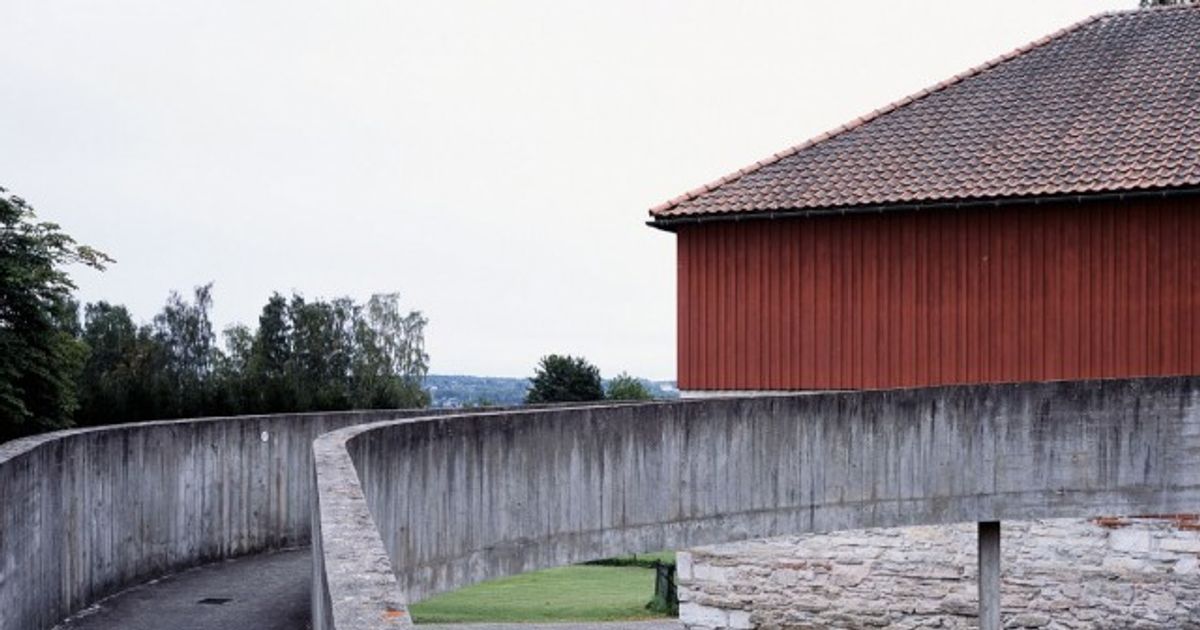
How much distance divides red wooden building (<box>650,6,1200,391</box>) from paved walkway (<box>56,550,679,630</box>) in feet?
29.8

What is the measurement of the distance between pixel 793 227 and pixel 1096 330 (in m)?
4.31

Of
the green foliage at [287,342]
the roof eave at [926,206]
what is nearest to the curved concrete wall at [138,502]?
the roof eave at [926,206]

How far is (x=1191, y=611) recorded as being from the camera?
1870cm

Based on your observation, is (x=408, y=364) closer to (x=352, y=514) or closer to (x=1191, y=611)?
(x=1191, y=611)

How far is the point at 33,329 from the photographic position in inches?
696

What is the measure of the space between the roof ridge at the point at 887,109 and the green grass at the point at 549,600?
7.17m

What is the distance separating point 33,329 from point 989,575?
1086 centimetres

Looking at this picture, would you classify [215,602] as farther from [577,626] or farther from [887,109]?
[887,109]

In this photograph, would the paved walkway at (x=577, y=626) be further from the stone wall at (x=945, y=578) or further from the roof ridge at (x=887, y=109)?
the roof ridge at (x=887, y=109)

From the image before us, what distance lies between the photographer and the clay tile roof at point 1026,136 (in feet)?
67.4

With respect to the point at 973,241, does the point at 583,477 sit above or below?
below

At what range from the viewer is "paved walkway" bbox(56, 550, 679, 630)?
10.9 metres

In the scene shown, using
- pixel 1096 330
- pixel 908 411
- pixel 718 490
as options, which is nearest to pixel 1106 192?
pixel 1096 330

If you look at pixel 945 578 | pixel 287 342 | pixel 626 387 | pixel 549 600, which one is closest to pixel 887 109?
pixel 945 578
